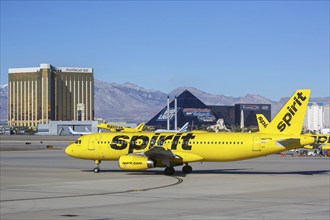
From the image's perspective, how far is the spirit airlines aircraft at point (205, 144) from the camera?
45.5m

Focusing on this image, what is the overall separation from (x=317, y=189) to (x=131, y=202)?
1159 centimetres

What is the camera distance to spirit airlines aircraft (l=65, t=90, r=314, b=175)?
4550cm

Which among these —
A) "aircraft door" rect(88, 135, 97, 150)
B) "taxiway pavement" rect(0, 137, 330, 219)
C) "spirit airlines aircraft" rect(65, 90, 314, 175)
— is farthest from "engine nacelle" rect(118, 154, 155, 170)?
"aircraft door" rect(88, 135, 97, 150)

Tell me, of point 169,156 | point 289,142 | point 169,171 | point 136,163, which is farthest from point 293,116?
point 136,163

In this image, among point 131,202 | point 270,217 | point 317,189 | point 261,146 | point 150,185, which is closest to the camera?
point 270,217

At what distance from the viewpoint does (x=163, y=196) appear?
31.2m

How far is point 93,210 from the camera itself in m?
25.7

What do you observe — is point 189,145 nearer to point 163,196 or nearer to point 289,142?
point 289,142

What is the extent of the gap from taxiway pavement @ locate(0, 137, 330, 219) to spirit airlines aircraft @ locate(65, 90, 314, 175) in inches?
46.3

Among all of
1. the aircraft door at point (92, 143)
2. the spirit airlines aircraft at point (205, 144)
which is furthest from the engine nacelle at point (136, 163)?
the aircraft door at point (92, 143)

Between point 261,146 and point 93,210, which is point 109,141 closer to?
point 261,146

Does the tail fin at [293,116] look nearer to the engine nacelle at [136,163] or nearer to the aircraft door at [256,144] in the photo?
the aircraft door at [256,144]

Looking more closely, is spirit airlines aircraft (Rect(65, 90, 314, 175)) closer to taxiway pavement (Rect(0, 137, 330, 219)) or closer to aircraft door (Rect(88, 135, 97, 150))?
aircraft door (Rect(88, 135, 97, 150))

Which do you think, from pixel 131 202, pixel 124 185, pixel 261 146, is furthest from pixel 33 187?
pixel 261 146
